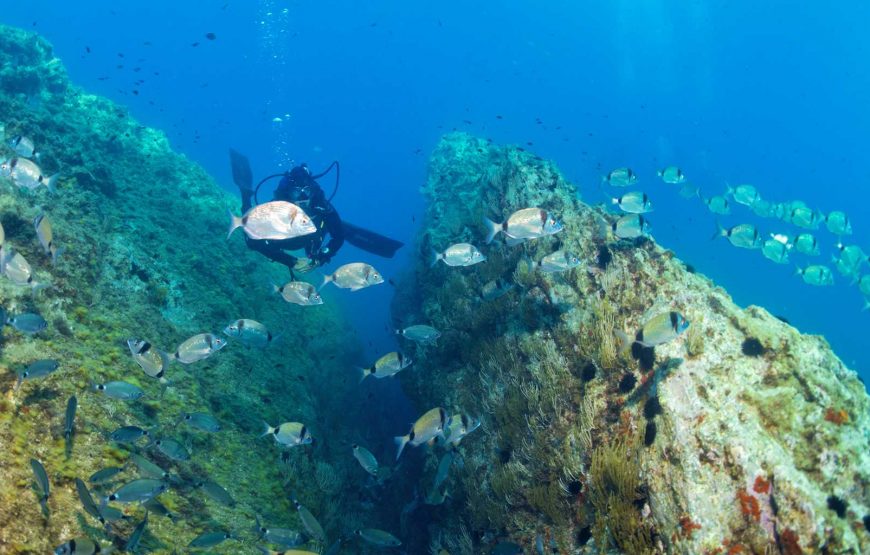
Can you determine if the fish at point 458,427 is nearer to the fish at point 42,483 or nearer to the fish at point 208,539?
the fish at point 208,539

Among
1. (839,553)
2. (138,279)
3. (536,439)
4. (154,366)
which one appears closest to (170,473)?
(154,366)

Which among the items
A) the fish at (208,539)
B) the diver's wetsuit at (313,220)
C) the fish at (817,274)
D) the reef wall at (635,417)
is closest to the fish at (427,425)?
the reef wall at (635,417)

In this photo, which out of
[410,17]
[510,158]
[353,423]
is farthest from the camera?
[410,17]

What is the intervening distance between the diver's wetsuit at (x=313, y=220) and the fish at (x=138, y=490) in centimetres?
473

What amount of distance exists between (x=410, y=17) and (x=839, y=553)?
169m

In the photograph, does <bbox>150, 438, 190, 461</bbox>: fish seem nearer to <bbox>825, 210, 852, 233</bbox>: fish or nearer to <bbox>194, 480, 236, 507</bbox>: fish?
<bbox>194, 480, 236, 507</bbox>: fish

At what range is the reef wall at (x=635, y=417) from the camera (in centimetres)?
373

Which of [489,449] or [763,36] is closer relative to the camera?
[489,449]

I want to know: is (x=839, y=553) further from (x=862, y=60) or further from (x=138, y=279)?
(x=862, y=60)

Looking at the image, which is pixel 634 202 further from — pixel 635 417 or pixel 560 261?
pixel 635 417

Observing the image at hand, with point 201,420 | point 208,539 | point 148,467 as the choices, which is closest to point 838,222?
point 201,420

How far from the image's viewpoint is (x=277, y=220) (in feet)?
14.0

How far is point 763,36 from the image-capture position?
4761 inches

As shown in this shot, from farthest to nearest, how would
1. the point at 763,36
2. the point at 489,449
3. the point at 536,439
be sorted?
the point at 763,36 → the point at 489,449 → the point at 536,439
